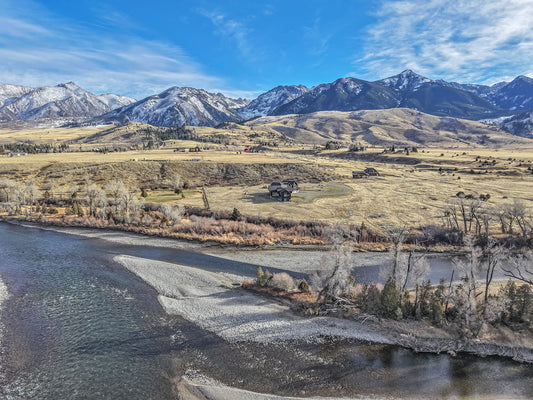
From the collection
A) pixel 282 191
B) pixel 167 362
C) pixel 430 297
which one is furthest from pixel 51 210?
pixel 430 297

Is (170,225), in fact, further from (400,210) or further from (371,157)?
(371,157)

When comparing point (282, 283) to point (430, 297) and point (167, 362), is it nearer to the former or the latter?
point (430, 297)

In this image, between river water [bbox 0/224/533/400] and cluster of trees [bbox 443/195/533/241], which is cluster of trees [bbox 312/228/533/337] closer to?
river water [bbox 0/224/533/400]

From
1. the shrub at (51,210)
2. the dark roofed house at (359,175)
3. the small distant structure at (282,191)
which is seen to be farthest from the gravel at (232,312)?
the dark roofed house at (359,175)

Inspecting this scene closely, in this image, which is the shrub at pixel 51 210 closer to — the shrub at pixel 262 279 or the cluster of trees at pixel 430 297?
the shrub at pixel 262 279

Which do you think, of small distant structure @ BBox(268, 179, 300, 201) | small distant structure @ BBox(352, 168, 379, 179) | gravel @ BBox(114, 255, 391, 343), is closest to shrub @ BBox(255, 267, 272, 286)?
gravel @ BBox(114, 255, 391, 343)

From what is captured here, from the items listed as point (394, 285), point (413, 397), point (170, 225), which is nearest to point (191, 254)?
point (170, 225)
